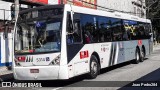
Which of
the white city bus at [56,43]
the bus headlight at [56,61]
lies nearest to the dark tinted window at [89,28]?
the white city bus at [56,43]

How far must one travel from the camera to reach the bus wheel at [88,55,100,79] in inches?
545

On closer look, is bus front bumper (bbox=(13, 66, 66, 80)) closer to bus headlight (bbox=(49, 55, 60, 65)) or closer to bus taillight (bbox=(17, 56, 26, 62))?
bus headlight (bbox=(49, 55, 60, 65))

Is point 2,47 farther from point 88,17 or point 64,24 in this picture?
point 64,24

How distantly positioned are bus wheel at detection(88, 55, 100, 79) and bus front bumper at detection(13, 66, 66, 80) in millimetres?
2321

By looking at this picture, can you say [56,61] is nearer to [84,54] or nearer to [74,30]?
[74,30]

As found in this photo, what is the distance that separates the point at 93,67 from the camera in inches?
553

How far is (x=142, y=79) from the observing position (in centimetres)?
1309

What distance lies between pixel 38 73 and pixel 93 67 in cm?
279

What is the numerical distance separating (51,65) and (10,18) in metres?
9.41

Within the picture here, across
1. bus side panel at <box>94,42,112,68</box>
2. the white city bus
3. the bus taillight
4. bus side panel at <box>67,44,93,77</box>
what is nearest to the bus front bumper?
the white city bus

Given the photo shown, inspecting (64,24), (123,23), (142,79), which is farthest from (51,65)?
(123,23)

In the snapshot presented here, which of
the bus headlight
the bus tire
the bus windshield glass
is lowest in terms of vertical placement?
the bus tire

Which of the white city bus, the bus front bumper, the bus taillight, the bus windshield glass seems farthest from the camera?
the bus taillight

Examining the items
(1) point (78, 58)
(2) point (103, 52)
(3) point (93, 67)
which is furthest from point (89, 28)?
(1) point (78, 58)
